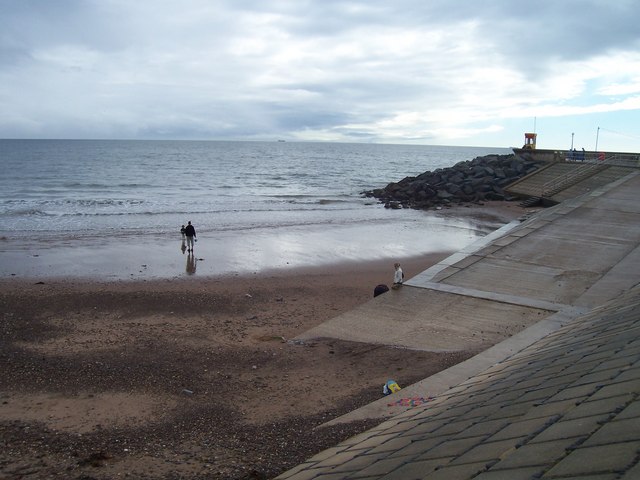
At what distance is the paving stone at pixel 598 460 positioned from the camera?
76.4 inches

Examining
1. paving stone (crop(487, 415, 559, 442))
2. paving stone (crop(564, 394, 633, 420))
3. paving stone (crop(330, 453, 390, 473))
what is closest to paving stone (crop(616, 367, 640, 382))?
paving stone (crop(564, 394, 633, 420))

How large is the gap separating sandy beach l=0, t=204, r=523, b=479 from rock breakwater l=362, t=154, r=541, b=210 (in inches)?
1062

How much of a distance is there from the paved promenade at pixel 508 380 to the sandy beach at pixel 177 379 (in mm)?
910

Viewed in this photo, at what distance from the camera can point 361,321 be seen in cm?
1202

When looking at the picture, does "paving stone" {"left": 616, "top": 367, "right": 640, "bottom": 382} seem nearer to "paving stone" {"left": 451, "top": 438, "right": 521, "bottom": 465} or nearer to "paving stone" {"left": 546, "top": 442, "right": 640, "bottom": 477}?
"paving stone" {"left": 451, "top": 438, "right": 521, "bottom": 465}

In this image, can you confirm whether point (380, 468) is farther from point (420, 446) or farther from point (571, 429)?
point (571, 429)

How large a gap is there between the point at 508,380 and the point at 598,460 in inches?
97.1

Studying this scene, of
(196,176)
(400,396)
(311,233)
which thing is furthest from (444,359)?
(196,176)

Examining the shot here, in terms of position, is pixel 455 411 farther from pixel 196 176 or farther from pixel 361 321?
pixel 196 176

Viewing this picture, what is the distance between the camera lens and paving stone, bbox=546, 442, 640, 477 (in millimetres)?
1941

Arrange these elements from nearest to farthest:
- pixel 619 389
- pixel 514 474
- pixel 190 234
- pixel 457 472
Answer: pixel 514 474 → pixel 457 472 → pixel 619 389 → pixel 190 234

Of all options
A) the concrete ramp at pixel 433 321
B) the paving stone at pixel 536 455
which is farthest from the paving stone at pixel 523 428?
the concrete ramp at pixel 433 321

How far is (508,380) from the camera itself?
14.5 feet

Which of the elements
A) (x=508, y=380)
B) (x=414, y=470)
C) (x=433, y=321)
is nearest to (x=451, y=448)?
(x=414, y=470)
